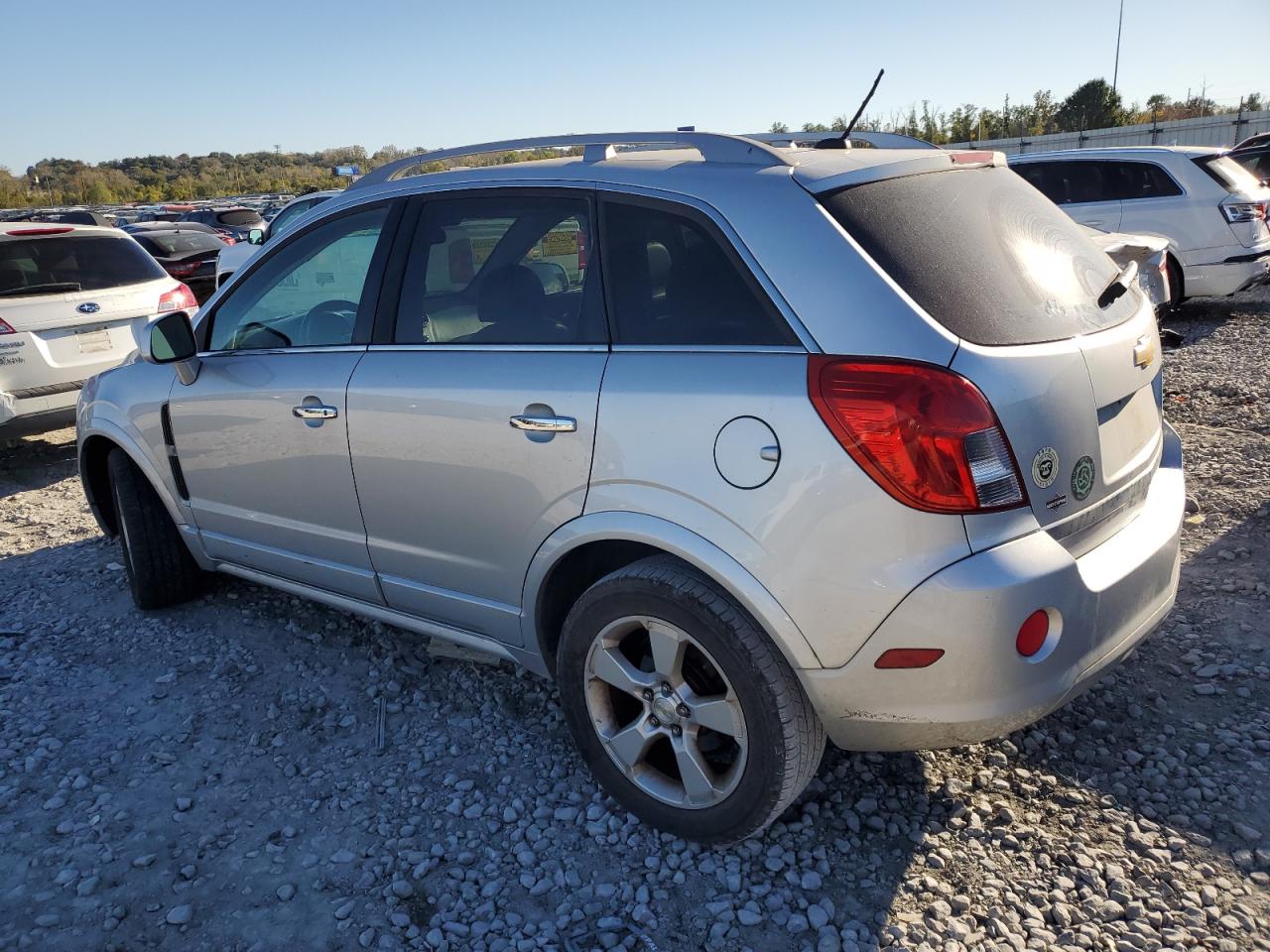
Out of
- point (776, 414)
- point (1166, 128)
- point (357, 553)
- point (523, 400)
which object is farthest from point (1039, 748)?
point (1166, 128)

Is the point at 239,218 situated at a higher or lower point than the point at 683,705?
higher

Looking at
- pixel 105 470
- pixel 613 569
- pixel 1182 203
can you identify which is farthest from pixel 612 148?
pixel 1182 203

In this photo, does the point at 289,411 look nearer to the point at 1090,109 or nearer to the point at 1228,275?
the point at 1228,275

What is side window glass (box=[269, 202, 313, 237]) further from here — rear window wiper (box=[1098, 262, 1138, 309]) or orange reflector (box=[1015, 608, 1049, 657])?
orange reflector (box=[1015, 608, 1049, 657])

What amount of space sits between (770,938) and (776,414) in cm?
128

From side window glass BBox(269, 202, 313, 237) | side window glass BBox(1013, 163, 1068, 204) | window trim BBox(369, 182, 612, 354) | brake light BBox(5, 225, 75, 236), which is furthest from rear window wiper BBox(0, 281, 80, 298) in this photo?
side window glass BBox(1013, 163, 1068, 204)

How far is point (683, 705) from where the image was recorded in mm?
2564

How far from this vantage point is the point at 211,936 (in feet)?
8.14

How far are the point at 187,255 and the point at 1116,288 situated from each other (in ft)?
44.4

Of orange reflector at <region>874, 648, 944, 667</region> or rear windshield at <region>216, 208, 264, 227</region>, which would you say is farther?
rear windshield at <region>216, 208, 264, 227</region>

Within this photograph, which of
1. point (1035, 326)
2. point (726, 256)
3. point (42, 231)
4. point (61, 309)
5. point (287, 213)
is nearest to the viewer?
A: point (1035, 326)

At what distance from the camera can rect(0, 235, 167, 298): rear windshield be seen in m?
6.58

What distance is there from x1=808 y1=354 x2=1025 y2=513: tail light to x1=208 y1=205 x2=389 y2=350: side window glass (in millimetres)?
1935

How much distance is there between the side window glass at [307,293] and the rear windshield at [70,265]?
365cm
